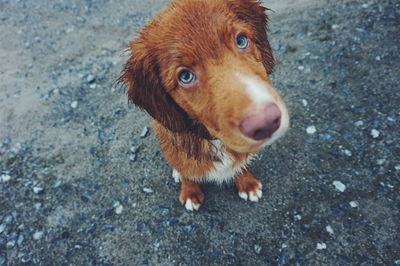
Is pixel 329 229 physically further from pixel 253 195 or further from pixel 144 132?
pixel 144 132

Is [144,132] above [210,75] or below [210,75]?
below

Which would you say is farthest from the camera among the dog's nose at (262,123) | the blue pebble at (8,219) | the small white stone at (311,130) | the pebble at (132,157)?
the pebble at (132,157)

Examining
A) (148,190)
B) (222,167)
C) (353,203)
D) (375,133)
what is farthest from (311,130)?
(148,190)

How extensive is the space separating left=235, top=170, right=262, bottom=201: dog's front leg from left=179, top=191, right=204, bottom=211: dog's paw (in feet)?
1.53

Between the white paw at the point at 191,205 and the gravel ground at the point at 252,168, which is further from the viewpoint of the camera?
the white paw at the point at 191,205

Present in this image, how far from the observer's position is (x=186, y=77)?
2084mm

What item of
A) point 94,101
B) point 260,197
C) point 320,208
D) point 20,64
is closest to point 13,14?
point 20,64

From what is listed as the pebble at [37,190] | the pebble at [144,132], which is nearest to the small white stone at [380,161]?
the pebble at [144,132]

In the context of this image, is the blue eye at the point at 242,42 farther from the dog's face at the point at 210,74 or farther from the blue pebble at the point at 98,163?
the blue pebble at the point at 98,163

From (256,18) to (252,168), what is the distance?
180cm

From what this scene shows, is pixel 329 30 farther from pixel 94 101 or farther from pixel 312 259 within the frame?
pixel 94 101

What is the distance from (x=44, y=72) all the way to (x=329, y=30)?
487 centimetres

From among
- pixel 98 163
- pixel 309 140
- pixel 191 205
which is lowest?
pixel 98 163

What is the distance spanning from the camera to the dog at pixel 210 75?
1.79m
